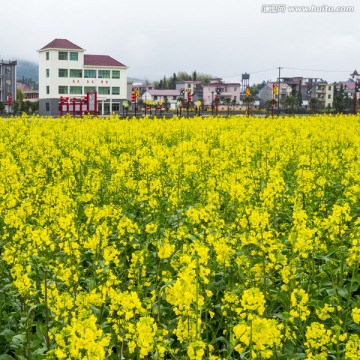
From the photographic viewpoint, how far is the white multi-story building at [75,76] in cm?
7681

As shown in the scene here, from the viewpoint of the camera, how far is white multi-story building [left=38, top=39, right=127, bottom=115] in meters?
76.8

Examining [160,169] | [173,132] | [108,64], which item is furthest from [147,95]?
[160,169]

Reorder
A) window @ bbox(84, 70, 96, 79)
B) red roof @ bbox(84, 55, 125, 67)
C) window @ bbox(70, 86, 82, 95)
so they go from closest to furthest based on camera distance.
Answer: window @ bbox(70, 86, 82, 95) < window @ bbox(84, 70, 96, 79) < red roof @ bbox(84, 55, 125, 67)

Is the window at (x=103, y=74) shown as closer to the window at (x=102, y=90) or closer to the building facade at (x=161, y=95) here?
the window at (x=102, y=90)

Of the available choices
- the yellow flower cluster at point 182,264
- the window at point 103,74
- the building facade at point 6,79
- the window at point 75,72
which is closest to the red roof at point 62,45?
the window at point 75,72

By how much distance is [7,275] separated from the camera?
5770mm

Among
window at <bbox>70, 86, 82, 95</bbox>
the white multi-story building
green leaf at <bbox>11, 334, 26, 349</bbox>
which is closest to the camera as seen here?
green leaf at <bbox>11, 334, 26, 349</bbox>

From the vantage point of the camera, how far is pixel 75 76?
7831 cm

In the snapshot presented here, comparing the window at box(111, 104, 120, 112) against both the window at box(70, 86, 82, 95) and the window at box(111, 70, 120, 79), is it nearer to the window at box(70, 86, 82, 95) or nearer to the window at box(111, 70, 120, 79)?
the window at box(111, 70, 120, 79)

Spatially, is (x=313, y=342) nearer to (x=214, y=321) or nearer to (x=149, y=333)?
(x=149, y=333)

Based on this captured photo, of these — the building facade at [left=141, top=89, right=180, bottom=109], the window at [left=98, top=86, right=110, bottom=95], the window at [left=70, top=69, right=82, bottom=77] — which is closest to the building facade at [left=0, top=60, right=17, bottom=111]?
the window at [left=70, top=69, right=82, bottom=77]

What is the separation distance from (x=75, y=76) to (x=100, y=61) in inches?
186

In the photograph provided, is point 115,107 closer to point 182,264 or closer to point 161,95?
point 161,95

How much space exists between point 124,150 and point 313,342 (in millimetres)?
11322
